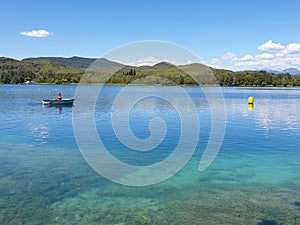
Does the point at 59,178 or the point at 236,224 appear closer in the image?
the point at 236,224

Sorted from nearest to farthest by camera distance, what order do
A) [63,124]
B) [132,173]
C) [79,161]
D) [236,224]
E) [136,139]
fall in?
[236,224] < [132,173] < [79,161] < [136,139] < [63,124]

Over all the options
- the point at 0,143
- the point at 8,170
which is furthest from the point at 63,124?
the point at 8,170

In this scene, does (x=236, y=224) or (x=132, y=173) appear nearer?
(x=236, y=224)

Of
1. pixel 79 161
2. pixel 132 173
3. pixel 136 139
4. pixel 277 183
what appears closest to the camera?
pixel 277 183

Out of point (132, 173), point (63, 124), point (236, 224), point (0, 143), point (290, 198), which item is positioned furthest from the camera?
point (63, 124)

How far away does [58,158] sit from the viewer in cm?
2481

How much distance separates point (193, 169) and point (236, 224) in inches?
352

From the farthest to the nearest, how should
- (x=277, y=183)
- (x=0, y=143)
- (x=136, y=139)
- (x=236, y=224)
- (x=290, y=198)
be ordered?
(x=136, y=139)
(x=0, y=143)
(x=277, y=183)
(x=290, y=198)
(x=236, y=224)

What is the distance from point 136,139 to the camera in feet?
110

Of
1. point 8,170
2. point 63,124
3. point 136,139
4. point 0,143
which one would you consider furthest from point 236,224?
point 63,124

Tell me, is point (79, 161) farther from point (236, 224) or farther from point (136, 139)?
point (236, 224)

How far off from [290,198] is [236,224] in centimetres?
479

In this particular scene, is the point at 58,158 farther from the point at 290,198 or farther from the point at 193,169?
the point at 290,198

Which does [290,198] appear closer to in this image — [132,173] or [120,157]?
[132,173]
